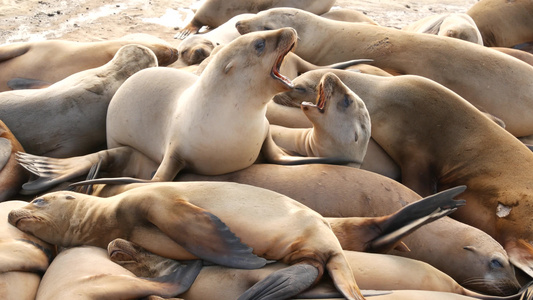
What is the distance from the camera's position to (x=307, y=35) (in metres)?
5.59

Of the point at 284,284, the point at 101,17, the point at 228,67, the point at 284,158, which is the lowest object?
the point at 101,17

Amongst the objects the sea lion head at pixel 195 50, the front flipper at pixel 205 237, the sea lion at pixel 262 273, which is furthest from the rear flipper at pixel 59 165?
the sea lion head at pixel 195 50

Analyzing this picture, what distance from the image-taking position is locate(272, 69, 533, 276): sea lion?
352 cm

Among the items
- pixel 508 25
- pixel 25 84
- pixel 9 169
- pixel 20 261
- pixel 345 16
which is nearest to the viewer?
pixel 20 261

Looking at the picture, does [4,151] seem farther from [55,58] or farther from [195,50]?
[195,50]

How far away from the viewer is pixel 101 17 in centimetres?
755

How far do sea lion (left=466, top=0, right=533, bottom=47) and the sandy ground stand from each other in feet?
4.94

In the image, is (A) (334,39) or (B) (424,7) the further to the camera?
(B) (424,7)

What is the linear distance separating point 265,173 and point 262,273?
38.6 inches

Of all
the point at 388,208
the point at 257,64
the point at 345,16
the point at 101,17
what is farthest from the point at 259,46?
the point at 101,17

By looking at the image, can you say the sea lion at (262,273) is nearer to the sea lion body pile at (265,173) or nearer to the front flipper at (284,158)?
the sea lion body pile at (265,173)

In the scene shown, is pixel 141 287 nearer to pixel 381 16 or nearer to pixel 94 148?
pixel 94 148

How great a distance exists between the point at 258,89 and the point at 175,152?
0.56m

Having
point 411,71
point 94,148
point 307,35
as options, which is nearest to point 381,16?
point 307,35
